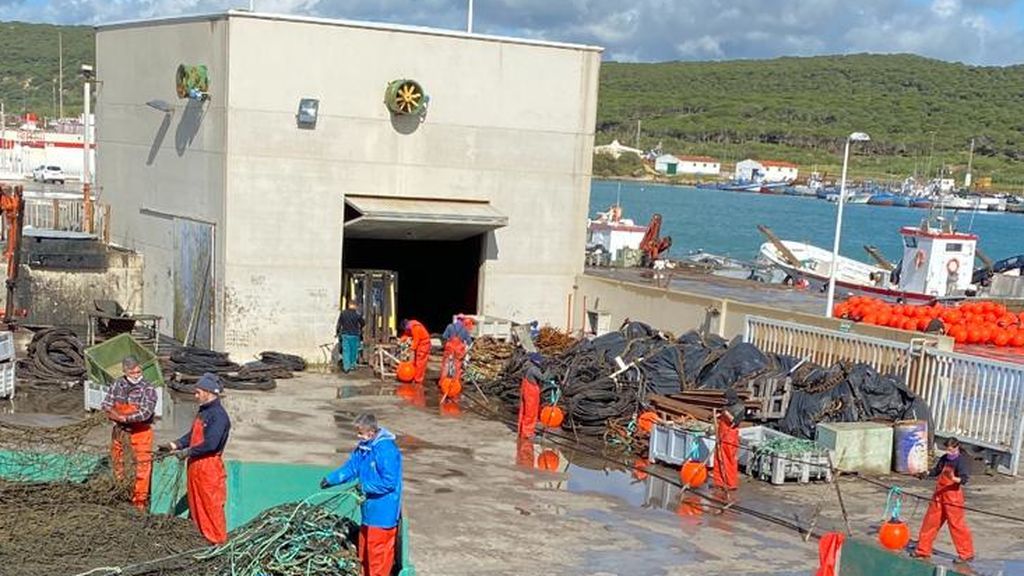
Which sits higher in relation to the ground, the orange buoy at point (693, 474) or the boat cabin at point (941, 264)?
the boat cabin at point (941, 264)

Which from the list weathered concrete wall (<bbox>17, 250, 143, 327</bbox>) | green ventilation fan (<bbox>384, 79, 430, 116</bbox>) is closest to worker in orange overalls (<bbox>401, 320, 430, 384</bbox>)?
green ventilation fan (<bbox>384, 79, 430, 116</bbox>)

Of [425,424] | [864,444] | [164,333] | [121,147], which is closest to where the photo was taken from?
[864,444]

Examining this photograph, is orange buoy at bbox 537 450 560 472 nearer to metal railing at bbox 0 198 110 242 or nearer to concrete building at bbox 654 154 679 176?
metal railing at bbox 0 198 110 242

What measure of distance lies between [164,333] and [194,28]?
6365 millimetres

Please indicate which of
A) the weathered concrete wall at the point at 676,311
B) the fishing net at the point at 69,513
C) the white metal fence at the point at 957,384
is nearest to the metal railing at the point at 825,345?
the white metal fence at the point at 957,384

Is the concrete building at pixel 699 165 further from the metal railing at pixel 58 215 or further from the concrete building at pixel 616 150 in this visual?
the metal railing at pixel 58 215

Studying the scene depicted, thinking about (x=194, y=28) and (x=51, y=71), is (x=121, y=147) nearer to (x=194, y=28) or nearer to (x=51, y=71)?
(x=194, y=28)

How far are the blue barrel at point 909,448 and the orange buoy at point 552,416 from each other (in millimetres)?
5068

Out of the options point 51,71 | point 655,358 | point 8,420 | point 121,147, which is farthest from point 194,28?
point 51,71

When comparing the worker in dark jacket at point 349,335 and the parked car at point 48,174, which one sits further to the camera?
the parked car at point 48,174

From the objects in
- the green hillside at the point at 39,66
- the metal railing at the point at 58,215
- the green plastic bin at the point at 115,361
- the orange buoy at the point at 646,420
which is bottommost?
the orange buoy at the point at 646,420

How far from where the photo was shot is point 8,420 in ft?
55.3

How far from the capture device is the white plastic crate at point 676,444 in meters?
16.0

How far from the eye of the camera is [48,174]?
6738cm
